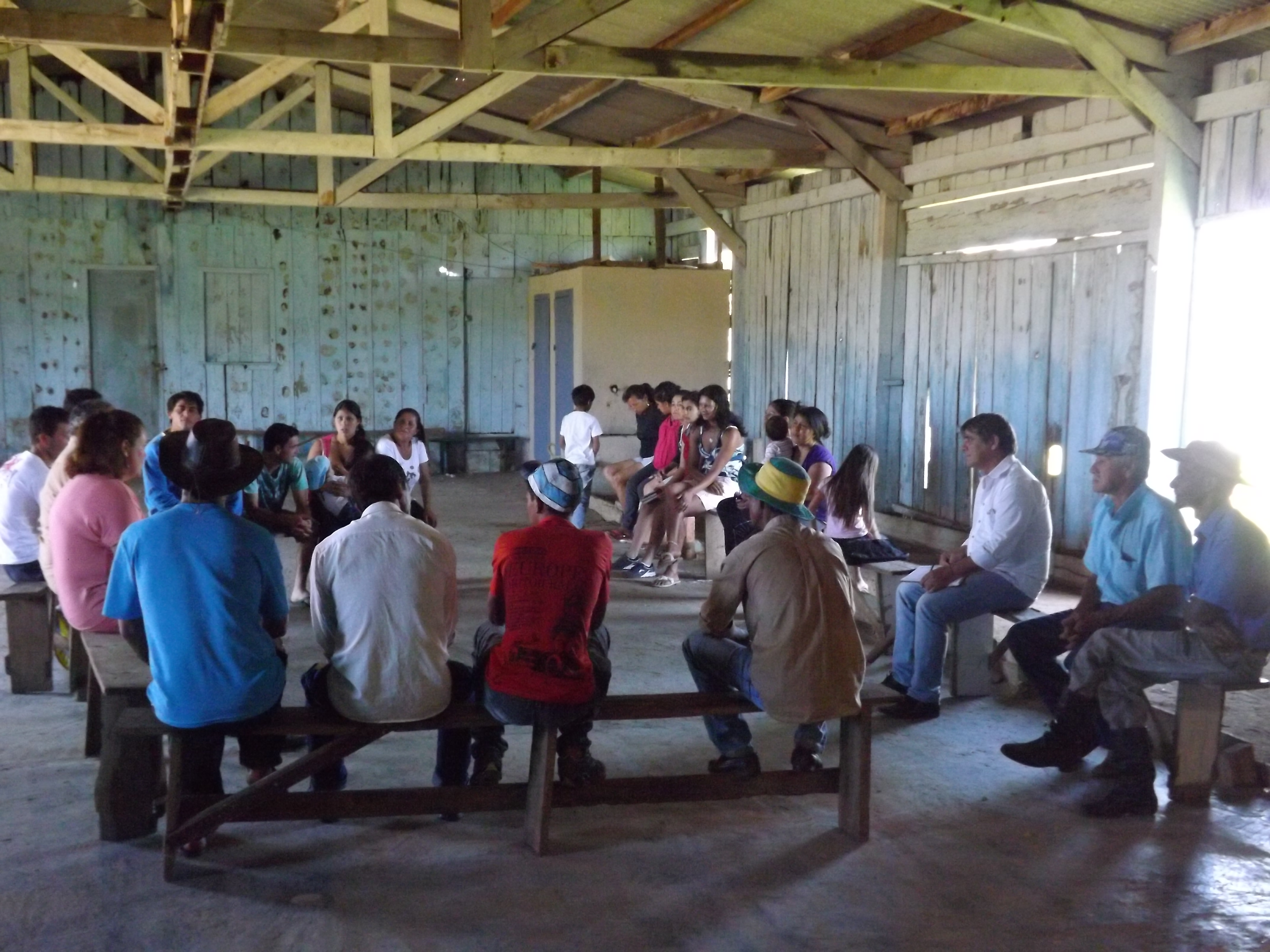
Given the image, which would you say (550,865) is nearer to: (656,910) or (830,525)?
(656,910)

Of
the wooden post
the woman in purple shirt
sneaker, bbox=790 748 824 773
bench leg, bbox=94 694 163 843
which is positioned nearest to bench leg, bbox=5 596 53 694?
bench leg, bbox=94 694 163 843

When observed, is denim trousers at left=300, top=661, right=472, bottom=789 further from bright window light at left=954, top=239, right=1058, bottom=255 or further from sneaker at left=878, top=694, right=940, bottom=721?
bright window light at left=954, top=239, right=1058, bottom=255

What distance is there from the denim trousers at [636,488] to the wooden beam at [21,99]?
6618 mm

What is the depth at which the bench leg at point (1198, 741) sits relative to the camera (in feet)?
13.4

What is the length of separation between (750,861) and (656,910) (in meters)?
0.44

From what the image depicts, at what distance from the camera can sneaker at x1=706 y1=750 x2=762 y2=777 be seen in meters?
3.87

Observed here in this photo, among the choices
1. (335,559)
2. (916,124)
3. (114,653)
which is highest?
(916,124)

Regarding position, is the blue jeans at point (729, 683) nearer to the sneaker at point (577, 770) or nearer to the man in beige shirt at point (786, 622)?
the man in beige shirt at point (786, 622)

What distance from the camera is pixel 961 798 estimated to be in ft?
13.5

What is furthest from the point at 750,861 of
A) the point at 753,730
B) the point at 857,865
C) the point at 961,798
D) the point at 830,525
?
the point at 830,525

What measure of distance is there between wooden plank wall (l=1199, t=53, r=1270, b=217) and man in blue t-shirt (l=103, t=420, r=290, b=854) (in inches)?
189

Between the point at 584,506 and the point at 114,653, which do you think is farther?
the point at 584,506

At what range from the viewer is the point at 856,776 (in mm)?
3758

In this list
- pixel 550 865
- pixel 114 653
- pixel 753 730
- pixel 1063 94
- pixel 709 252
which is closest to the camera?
pixel 550 865
